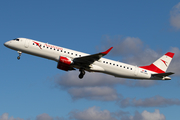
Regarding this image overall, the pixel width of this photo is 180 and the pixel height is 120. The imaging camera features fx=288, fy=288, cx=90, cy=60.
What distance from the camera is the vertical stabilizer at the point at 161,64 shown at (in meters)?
52.9

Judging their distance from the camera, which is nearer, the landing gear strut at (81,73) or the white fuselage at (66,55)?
the white fuselage at (66,55)

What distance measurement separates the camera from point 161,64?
54.0 meters

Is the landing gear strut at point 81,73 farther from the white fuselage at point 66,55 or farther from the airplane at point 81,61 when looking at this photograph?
the white fuselage at point 66,55

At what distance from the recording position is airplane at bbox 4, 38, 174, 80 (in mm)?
46344

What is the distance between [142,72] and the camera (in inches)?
2005

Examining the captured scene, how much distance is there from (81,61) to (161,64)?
16400 millimetres

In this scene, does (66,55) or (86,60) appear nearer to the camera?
(86,60)

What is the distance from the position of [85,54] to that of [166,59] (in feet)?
54.1

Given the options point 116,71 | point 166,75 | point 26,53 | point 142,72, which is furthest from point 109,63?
point 26,53

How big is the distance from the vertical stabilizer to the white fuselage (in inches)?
145

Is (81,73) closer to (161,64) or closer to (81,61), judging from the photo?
(81,61)

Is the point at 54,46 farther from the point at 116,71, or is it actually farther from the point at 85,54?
the point at 116,71

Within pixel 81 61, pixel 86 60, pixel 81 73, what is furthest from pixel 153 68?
pixel 81 61

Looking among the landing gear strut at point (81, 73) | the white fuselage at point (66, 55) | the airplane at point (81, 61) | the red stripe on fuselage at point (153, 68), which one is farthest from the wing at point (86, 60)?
the red stripe on fuselage at point (153, 68)
